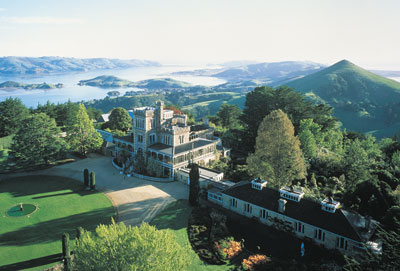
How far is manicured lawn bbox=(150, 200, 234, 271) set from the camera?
26.2 m

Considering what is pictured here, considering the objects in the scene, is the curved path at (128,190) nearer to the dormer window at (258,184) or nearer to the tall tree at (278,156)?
the dormer window at (258,184)

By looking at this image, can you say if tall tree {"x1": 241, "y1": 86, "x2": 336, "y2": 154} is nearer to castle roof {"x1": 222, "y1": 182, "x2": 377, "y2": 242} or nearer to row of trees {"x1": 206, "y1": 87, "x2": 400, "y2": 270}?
row of trees {"x1": 206, "y1": 87, "x2": 400, "y2": 270}

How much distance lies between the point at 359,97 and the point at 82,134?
137 metres

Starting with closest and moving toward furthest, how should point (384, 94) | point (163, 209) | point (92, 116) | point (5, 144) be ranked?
point (163, 209), point (5, 144), point (92, 116), point (384, 94)

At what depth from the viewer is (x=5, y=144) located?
67812 millimetres

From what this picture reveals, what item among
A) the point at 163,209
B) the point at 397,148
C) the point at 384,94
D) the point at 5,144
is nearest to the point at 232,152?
the point at 163,209

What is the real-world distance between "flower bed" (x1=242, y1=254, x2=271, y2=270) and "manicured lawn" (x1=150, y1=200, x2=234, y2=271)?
153 cm

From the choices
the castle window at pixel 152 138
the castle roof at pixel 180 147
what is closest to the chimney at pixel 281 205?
the castle roof at pixel 180 147

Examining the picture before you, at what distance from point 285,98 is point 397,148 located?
85.4ft

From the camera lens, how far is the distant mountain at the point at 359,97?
381ft

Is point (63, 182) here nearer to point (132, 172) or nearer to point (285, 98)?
point (132, 172)

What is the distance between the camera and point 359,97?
139500mm

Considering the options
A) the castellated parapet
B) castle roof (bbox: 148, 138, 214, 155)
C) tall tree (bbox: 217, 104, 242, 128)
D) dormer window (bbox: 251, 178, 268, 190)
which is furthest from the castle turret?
tall tree (bbox: 217, 104, 242, 128)

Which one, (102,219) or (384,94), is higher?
(384,94)
